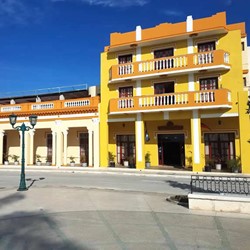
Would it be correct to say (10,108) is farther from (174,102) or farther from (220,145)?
(220,145)

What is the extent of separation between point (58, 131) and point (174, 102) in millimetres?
11100

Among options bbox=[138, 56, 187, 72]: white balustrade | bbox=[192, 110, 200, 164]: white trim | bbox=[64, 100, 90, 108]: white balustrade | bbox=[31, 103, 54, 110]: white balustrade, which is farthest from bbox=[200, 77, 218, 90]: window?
bbox=[31, 103, 54, 110]: white balustrade

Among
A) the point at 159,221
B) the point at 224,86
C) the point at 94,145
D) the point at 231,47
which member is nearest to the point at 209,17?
the point at 231,47

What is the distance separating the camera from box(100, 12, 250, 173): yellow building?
20250 mm

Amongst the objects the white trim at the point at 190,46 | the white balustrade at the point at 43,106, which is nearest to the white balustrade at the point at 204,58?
the white trim at the point at 190,46

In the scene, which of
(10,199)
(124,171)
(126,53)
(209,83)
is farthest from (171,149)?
(10,199)

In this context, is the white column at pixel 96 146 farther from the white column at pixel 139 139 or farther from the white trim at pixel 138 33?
the white trim at pixel 138 33

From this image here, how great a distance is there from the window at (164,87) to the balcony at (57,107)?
5320mm

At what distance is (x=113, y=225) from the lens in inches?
294

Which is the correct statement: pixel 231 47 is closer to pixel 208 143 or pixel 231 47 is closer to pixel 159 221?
pixel 208 143

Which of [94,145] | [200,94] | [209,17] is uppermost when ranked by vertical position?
[209,17]

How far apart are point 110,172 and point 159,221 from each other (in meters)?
13.7

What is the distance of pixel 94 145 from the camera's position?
78.5 feet

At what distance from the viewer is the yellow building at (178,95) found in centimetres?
2025
